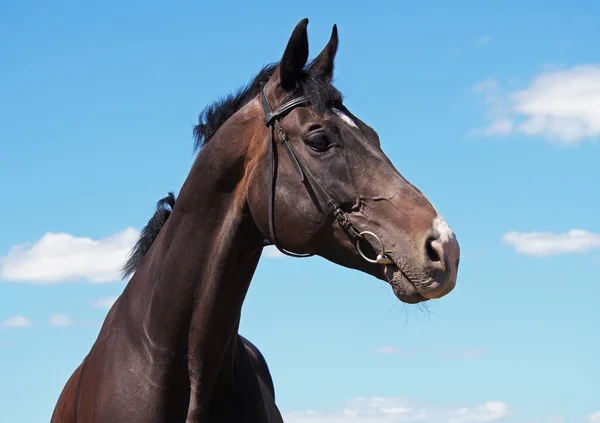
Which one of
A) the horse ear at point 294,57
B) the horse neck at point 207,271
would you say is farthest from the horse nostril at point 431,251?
the horse ear at point 294,57

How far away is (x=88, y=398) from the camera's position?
5766mm

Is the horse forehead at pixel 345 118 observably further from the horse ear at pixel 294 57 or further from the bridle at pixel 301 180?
the horse ear at pixel 294 57

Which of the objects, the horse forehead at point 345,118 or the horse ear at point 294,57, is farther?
the horse ear at point 294,57

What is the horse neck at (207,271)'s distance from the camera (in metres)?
5.47

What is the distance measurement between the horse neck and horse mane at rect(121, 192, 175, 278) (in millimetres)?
1427

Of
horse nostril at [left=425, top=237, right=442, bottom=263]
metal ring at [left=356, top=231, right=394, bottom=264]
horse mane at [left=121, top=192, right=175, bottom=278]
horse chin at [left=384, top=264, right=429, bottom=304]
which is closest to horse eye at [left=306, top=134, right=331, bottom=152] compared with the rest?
metal ring at [left=356, top=231, right=394, bottom=264]

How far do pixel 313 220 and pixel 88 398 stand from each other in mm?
2047

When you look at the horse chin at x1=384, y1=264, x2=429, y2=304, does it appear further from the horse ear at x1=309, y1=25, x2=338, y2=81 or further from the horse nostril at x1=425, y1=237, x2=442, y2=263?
the horse ear at x1=309, y1=25, x2=338, y2=81

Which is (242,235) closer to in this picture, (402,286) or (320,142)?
(320,142)

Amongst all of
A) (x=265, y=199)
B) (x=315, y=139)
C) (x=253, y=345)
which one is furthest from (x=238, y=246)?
(x=253, y=345)

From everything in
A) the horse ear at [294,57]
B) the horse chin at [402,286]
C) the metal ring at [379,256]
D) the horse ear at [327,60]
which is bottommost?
the horse chin at [402,286]

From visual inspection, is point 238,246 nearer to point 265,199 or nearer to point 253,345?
point 265,199

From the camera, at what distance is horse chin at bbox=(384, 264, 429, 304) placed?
480 cm

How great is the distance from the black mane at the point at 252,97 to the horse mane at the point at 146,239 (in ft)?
3.63
